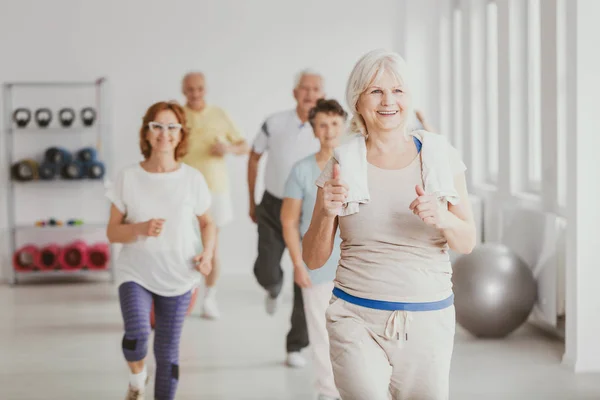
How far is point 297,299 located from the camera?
5.16 metres

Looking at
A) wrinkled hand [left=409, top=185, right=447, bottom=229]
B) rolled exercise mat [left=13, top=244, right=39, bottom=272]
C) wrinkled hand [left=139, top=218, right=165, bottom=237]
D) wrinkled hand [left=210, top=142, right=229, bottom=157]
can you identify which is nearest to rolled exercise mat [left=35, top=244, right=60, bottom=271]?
rolled exercise mat [left=13, top=244, right=39, bottom=272]

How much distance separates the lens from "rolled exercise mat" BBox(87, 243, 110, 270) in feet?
29.1

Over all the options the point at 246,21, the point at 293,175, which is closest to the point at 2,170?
the point at 246,21

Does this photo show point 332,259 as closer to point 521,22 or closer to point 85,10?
point 521,22

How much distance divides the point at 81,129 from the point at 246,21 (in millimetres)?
1857

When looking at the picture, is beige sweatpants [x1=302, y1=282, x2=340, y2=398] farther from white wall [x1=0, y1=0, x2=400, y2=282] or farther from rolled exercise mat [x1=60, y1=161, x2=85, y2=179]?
white wall [x1=0, y1=0, x2=400, y2=282]

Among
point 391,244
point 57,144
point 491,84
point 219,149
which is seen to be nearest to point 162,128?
point 391,244

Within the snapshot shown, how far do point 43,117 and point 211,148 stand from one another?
2.60 m

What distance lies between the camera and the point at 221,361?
5.59 metres

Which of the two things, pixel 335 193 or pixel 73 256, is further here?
pixel 73 256

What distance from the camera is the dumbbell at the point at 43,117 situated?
897 centimetres
